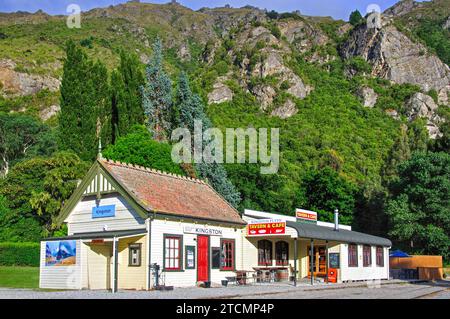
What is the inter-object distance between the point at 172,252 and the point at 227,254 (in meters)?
4.47

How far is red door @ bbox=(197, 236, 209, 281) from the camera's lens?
27.5 metres

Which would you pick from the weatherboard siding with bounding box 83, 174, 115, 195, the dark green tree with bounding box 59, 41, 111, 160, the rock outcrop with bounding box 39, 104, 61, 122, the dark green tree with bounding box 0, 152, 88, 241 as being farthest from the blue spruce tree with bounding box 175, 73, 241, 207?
the rock outcrop with bounding box 39, 104, 61, 122

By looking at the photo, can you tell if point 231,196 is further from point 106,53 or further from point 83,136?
point 106,53

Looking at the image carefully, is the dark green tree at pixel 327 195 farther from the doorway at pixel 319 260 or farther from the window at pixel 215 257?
the window at pixel 215 257

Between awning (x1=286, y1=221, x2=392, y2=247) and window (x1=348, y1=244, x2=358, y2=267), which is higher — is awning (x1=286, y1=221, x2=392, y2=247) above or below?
above

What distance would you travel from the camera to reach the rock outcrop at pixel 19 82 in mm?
108625

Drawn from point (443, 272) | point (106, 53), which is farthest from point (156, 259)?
point (106, 53)

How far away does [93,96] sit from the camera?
5750cm

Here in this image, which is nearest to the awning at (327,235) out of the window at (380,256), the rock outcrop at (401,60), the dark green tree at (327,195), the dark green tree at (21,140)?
the window at (380,256)

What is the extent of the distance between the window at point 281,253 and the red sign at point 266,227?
343 cm

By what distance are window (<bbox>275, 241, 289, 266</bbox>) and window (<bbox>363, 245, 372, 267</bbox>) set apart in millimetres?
4967

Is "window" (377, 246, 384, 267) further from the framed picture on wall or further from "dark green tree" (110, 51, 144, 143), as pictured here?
"dark green tree" (110, 51, 144, 143)

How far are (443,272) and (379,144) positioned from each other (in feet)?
175

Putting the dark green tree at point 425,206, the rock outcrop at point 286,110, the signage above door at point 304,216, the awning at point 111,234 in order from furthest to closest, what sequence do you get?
1. the rock outcrop at point 286,110
2. the dark green tree at point 425,206
3. the signage above door at point 304,216
4. the awning at point 111,234
